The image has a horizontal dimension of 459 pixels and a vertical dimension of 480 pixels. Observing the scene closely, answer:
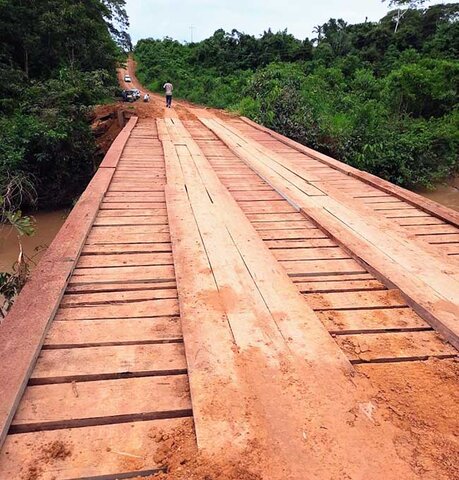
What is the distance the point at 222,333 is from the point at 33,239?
28.5 feet

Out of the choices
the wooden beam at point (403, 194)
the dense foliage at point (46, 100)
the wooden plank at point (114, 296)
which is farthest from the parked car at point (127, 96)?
the wooden plank at point (114, 296)

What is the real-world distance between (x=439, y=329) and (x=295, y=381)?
874 mm

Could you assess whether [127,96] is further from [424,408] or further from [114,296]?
[424,408]

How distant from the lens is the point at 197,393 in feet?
4.79

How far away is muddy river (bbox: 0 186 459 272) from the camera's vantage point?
8.18m

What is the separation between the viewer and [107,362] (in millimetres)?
1642

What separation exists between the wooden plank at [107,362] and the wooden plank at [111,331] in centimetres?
5

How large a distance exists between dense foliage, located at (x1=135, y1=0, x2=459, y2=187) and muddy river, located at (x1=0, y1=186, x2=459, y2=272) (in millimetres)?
744

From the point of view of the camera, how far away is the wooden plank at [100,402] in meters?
1.36

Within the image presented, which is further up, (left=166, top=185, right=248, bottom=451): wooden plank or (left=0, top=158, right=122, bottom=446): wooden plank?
(left=166, top=185, right=248, bottom=451): wooden plank

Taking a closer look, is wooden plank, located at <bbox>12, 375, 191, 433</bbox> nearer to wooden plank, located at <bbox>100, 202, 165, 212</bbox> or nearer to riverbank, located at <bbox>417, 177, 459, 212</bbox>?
wooden plank, located at <bbox>100, 202, 165, 212</bbox>

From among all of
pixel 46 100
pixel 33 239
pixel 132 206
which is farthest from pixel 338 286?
pixel 46 100

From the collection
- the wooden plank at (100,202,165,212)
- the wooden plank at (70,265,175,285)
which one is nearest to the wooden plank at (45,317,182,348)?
the wooden plank at (70,265,175,285)

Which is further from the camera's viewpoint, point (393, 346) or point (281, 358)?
point (393, 346)
